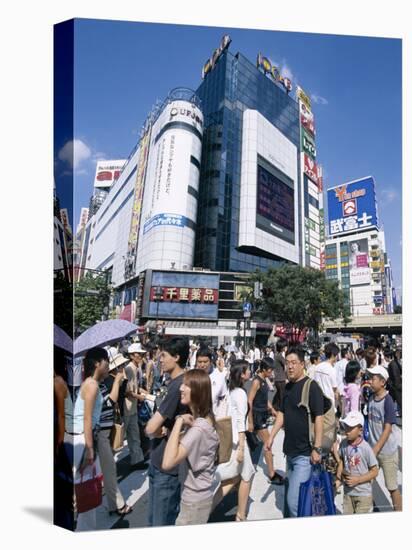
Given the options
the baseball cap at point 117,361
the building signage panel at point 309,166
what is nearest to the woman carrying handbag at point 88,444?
the baseball cap at point 117,361

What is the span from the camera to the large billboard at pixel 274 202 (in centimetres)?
818

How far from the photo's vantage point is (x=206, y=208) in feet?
29.7

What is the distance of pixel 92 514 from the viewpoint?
463cm

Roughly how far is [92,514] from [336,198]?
19.4ft

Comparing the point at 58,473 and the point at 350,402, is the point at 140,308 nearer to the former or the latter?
the point at 58,473

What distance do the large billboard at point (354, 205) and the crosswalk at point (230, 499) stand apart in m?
3.28

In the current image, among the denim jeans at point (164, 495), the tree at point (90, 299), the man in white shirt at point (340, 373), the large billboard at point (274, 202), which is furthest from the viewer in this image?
the large billboard at point (274, 202)

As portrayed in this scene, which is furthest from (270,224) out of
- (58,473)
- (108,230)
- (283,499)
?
(58,473)

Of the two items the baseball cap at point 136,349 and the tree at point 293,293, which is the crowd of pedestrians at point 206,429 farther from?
the tree at point 293,293

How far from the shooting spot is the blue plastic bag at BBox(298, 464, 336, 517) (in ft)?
15.4

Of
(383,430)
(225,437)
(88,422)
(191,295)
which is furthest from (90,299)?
(383,430)

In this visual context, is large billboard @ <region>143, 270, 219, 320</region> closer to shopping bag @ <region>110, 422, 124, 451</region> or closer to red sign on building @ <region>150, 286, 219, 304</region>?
red sign on building @ <region>150, 286, 219, 304</region>

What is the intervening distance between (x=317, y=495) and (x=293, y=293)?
293 centimetres

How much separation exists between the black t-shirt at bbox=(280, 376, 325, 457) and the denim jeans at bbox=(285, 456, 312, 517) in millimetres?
61
